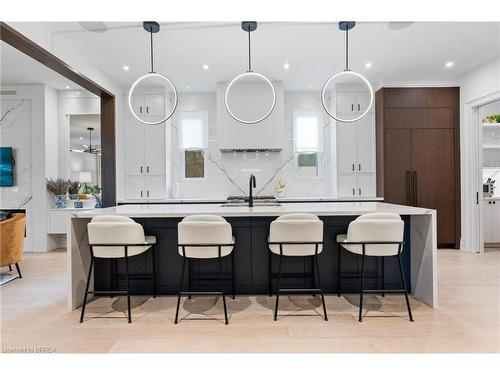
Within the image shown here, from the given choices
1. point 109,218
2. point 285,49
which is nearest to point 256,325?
point 109,218

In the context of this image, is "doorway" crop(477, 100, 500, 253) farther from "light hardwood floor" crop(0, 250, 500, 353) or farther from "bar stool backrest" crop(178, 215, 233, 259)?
"bar stool backrest" crop(178, 215, 233, 259)

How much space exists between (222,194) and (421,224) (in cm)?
363

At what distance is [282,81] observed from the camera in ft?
17.2

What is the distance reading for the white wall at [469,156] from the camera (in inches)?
193

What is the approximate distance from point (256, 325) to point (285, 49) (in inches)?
132

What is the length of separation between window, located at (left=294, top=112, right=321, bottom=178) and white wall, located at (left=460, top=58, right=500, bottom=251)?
2376 mm

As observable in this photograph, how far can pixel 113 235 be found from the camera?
8.34ft

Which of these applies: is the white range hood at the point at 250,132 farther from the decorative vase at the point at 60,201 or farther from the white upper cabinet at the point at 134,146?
the decorative vase at the point at 60,201

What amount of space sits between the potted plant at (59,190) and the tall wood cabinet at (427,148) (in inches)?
218

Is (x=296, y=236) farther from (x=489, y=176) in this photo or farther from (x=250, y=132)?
(x=489, y=176)

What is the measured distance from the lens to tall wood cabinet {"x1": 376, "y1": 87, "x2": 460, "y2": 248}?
517cm

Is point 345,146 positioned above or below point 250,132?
below

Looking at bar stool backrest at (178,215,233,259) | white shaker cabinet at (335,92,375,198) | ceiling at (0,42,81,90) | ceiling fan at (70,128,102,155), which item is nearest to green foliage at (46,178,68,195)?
ceiling fan at (70,128,102,155)
